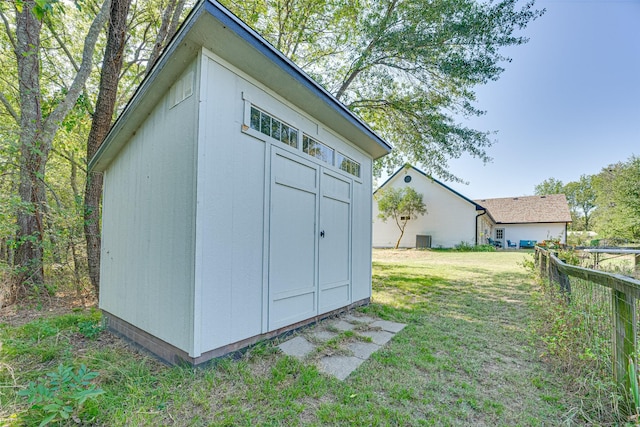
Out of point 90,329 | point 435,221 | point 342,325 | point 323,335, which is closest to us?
point 323,335

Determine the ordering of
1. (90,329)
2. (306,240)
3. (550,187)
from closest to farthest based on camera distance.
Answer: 1. (306,240)
2. (90,329)
3. (550,187)

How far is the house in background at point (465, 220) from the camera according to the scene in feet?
63.6

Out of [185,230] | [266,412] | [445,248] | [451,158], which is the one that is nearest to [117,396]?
[266,412]

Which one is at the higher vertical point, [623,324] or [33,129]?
[33,129]

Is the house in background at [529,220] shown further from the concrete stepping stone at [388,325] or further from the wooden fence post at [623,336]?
the wooden fence post at [623,336]

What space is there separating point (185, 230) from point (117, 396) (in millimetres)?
1473

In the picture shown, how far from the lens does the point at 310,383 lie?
246cm

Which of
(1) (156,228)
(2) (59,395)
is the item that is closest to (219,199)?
(1) (156,228)

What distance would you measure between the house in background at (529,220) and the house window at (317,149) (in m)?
22.6

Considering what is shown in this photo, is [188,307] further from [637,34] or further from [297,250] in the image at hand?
[637,34]

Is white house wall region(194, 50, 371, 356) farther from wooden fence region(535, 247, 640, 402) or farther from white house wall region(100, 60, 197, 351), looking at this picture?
wooden fence region(535, 247, 640, 402)

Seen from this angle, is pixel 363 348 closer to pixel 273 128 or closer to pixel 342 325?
pixel 342 325

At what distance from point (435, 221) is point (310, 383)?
1995 centimetres

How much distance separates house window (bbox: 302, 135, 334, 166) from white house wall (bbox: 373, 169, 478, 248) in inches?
671
